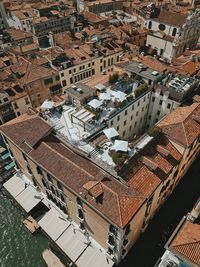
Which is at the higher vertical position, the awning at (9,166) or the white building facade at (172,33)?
the white building facade at (172,33)

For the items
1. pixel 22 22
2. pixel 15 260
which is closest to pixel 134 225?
pixel 15 260

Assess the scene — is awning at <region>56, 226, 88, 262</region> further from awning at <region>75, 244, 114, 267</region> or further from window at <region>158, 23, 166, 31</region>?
window at <region>158, 23, 166, 31</region>

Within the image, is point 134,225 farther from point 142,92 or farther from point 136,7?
point 136,7

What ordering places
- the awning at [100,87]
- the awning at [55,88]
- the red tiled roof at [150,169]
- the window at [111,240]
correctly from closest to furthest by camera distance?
the window at [111,240], the red tiled roof at [150,169], the awning at [100,87], the awning at [55,88]

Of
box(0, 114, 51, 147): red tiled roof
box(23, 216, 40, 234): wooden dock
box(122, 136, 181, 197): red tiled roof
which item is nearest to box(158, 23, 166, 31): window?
box(122, 136, 181, 197): red tiled roof

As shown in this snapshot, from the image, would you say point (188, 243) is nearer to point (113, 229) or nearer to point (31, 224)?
point (113, 229)

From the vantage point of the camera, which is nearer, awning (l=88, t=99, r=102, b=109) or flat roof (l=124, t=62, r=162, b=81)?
awning (l=88, t=99, r=102, b=109)

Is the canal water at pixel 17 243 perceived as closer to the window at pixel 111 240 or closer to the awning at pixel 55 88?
the window at pixel 111 240

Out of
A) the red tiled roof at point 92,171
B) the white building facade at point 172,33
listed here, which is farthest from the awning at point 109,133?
the white building facade at point 172,33
